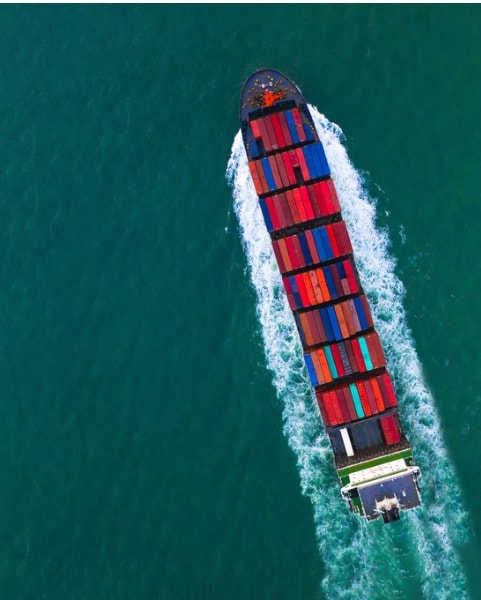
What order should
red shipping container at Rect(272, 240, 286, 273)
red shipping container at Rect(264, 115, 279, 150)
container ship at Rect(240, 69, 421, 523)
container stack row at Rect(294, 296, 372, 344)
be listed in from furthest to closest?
red shipping container at Rect(264, 115, 279, 150)
red shipping container at Rect(272, 240, 286, 273)
container stack row at Rect(294, 296, 372, 344)
container ship at Rect(240, 69, 421, 523)

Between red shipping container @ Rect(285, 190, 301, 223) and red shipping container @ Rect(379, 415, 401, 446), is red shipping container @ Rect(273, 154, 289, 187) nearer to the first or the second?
red shipping container @ Rect(285, 190, 301, 223)

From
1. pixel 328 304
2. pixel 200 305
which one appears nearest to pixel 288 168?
pixel 328 304

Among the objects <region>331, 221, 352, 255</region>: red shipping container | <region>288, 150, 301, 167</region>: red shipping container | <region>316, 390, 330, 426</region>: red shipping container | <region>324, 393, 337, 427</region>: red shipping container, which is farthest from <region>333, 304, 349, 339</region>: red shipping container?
<region>288, 150, 301, 167</region>: red shipping container

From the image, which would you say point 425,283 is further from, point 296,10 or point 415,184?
point 296,10

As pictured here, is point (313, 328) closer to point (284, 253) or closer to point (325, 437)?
point (284, 253)

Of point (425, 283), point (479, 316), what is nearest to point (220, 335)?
point (425, 283)

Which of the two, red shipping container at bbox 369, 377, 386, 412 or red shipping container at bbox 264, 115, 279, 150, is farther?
red shipping container at bbox 264, 115, 279, 150
